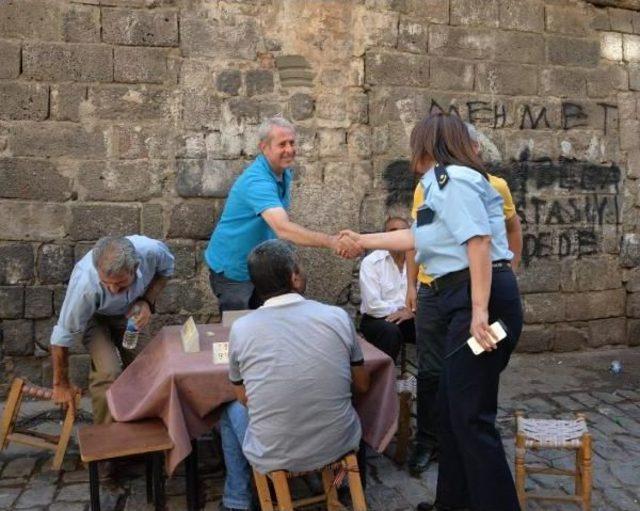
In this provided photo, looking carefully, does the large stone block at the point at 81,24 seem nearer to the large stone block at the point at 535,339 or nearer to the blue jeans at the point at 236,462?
the blue jeans at the point at 236,462

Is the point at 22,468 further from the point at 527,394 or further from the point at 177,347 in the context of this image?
the point at 527,394

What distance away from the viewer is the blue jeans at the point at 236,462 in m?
3.08

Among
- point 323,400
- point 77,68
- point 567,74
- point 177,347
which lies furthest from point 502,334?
point 567,74

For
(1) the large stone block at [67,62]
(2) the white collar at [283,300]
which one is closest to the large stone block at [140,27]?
(1) the large stone block at [67,62]

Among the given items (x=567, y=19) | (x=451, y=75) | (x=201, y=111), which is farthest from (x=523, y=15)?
(x=201, y=111)

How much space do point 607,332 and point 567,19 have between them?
9.05 feet

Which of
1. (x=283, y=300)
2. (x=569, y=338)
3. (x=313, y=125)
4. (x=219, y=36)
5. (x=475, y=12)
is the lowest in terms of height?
(x=569, y=338)

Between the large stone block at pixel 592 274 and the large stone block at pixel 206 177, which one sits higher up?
the large stone block at pixel 206 177

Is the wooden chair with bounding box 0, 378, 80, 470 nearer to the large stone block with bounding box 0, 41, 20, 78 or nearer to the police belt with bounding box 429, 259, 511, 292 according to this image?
the police belt with bounding box 429, 259, 511, 292

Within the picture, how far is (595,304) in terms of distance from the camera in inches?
246

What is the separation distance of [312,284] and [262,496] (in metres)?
2.81

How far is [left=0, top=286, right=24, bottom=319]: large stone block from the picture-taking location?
497cm

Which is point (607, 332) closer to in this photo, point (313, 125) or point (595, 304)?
point (595, 304)

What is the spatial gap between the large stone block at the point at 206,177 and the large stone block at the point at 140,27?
890 millimetres
